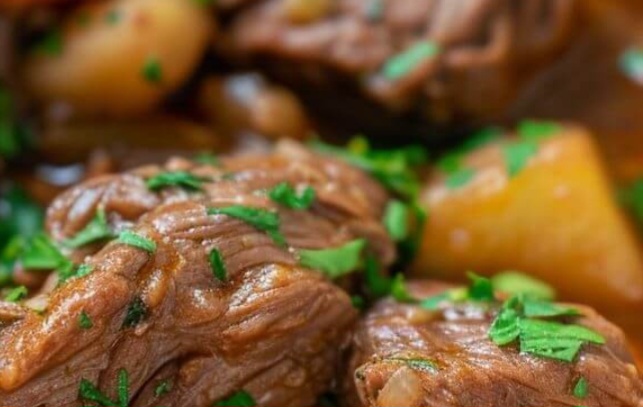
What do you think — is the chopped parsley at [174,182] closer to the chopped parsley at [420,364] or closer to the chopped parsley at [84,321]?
the chopped parsley at [84,321]

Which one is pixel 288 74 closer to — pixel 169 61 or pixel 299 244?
pixel 169 61

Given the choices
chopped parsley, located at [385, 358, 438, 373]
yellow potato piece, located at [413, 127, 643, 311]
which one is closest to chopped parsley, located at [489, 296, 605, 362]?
chopped parsley, located at [385, 358, 438, 373]

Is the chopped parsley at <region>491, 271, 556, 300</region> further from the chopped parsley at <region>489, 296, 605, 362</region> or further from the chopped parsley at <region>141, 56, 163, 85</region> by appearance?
the chopped parsley at <region>141, 56, 163, 85</region>

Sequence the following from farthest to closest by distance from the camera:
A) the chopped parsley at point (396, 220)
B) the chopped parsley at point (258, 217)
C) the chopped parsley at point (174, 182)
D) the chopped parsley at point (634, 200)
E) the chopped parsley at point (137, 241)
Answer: the chopped parsley at point (634, 200), the chopped parsley at point (396, 220), the chopped parsley at point (174, 182), the chopped parsley at point (258, 217), the chopped parsley at point (137, 241)

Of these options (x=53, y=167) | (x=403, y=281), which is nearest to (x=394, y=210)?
(x=403, y=281)

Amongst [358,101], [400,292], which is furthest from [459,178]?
[400,292]

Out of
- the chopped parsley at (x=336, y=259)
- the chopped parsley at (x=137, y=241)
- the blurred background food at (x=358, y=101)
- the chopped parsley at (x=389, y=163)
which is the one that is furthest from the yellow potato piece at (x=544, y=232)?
the chopped parsley at (x=137, y=241)
